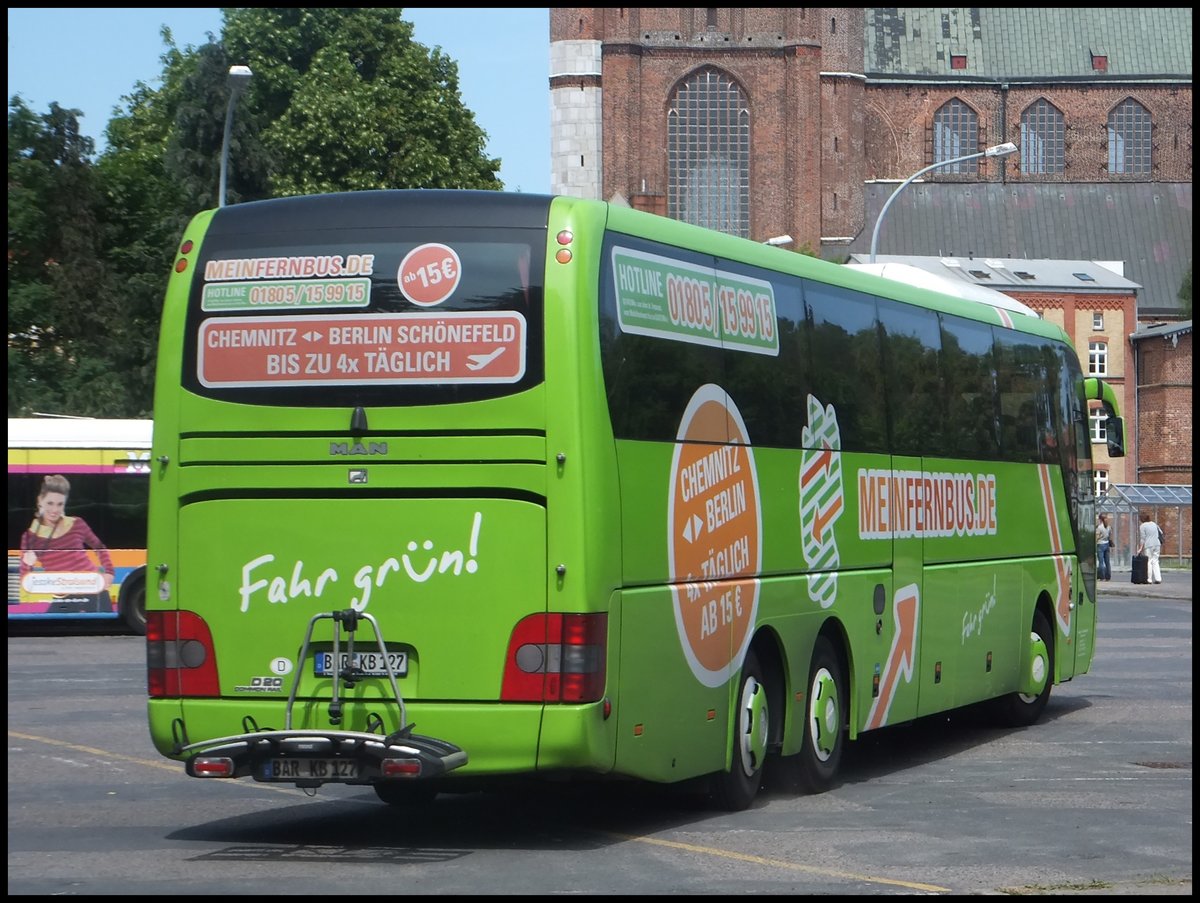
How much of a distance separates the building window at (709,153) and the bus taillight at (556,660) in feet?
267

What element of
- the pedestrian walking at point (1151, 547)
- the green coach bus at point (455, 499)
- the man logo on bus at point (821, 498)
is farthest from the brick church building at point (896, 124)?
the green coach bus at point (455, 499)

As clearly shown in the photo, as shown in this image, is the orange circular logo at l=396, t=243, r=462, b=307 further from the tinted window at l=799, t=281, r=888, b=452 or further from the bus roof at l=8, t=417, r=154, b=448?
the bus roof at l=8, t=417, r=154, b=448

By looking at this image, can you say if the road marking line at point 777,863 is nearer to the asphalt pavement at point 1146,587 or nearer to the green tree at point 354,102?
the asphalt pavement at point 1146,587

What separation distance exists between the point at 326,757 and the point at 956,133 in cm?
10204

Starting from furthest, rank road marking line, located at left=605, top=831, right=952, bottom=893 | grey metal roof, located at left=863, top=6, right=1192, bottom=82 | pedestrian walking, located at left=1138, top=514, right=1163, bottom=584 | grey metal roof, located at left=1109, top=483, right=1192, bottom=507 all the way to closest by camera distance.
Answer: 1. grey metal roof, located at left=863, top=6, right=1192, bottom=82
2. grey metal roof, located at left=1109, top=483, right=1192, bottom=507
3. pedestrian walking, located at left=1138, top=514, right=1163, bottom=584
4. road marking line, located at left=605, top=831, right=952, bottom=893

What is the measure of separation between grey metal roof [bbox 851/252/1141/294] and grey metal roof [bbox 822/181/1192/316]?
2.61 metres

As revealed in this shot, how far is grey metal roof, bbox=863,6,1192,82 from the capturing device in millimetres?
107625

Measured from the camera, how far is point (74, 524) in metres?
28.2

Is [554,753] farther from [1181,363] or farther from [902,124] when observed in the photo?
[902,124]

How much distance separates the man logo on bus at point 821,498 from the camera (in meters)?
11.8

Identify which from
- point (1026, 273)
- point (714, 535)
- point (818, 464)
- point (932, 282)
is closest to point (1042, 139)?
point (1026, 273)

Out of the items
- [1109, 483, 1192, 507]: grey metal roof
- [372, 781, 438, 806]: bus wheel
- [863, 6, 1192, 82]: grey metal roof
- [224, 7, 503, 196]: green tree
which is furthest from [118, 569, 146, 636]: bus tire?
[863, 6, 1192, 82]: grey metal roof

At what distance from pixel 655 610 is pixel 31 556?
19874mm

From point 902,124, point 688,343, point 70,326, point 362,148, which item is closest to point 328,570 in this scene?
point 688,343
